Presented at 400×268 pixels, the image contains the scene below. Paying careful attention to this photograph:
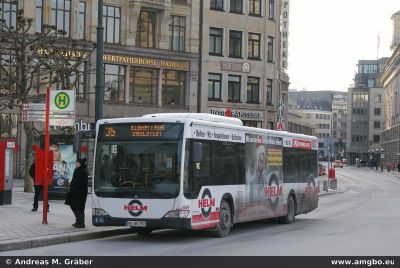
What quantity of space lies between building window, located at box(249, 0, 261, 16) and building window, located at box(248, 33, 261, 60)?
1670 millimetres

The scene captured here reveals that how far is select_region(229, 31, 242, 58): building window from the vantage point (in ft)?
182

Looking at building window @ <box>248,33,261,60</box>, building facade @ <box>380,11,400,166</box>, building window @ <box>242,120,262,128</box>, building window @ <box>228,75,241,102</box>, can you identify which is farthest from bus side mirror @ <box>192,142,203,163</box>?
building facade @ <box>380,11,400,166</box>

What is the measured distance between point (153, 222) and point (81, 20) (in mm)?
34706

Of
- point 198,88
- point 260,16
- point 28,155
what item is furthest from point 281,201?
point 260,16

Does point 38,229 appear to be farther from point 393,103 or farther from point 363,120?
point 363,120

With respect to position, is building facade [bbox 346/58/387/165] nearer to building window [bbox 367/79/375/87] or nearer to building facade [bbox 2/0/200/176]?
building window [bbox 367/79/375/87]

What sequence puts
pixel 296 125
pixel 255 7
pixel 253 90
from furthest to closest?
pixel 296 125, pixel 255 7, pixel 253 90

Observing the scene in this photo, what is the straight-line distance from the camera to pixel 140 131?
1612 cm

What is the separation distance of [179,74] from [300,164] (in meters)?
30.9

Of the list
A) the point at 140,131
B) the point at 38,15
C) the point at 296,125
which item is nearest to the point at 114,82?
the point at 38,15

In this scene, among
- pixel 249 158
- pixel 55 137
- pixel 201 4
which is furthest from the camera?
pixel 201 4

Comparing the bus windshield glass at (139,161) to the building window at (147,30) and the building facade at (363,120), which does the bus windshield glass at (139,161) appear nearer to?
the building window at (147,30)
